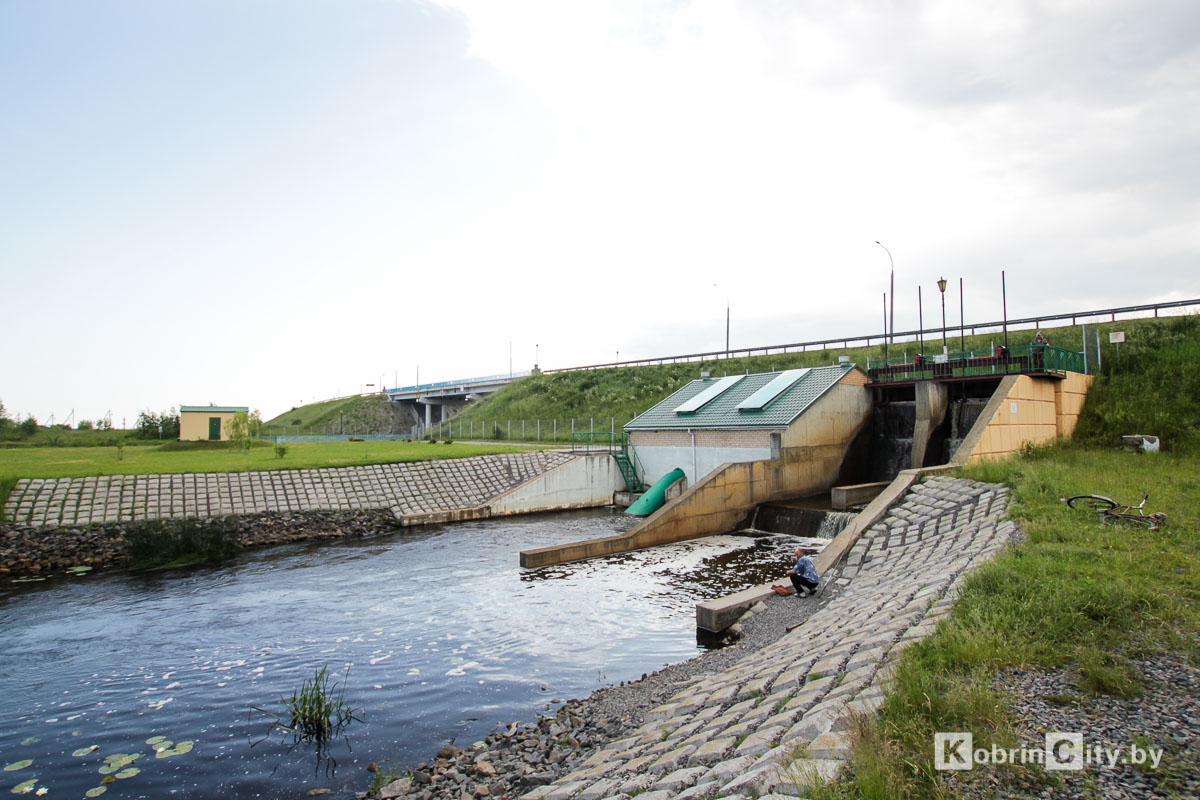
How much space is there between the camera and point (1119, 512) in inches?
473

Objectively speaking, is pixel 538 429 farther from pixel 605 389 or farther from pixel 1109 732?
pixel 1109 732

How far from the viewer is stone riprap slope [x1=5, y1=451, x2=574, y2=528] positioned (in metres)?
21.4

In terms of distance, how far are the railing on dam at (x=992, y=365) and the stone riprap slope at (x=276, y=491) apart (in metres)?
15.6

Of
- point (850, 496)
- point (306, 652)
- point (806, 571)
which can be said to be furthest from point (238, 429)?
point (806, 571)

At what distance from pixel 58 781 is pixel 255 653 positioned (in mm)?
4230

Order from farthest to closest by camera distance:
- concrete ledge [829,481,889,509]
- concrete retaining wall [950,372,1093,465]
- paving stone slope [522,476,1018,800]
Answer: concrete ledge [829,481,889,509] → concrete retaining wall [950,372,1093,465] → paving stone slope [522,476,1018,800]

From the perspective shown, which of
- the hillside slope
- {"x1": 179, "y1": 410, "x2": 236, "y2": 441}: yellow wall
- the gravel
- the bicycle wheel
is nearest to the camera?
the gravel

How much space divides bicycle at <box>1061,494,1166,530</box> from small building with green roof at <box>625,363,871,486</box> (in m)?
11.9

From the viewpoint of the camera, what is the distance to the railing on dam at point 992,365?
78.6 feet

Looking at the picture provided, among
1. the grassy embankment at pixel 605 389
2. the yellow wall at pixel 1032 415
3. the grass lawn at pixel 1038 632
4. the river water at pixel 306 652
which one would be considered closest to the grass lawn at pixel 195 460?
the river water at pixel 306 652

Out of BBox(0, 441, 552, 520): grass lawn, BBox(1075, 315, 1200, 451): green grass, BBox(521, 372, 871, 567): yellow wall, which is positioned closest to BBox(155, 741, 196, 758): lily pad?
BBox(521, 372, 871, 567): yellow wall

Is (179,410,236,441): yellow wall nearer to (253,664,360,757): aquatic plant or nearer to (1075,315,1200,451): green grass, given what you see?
(253,664,360,757): aquatic plant

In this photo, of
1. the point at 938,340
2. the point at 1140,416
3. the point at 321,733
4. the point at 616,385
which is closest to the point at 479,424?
the point at 616,385

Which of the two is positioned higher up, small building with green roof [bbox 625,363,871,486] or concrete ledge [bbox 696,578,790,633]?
small building with green roof [bbox 625,363,871,486]
